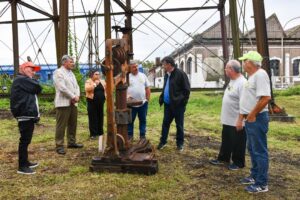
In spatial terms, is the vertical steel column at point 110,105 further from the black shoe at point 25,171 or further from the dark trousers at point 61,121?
the dark trousers at point 61,121

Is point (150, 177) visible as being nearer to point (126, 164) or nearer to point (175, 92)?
point (126, 164)

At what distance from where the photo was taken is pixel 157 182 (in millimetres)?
5254

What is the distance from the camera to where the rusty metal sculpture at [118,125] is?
216 inches

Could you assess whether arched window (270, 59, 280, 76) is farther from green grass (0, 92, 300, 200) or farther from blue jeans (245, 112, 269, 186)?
blue jeans (245, 112, 269, 186)

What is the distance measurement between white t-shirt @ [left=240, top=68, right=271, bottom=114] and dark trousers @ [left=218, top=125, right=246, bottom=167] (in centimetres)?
114

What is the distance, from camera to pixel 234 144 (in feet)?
20.1

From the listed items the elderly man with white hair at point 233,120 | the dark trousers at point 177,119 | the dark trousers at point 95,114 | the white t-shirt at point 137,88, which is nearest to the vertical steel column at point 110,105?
the elderly man with white hair at point 233,120

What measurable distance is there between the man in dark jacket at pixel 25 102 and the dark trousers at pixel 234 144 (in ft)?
9.44

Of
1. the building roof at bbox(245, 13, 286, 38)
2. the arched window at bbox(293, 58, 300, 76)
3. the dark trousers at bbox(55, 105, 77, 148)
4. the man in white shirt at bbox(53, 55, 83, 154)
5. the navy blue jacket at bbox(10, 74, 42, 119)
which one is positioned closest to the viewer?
the navy blue jacket at bbox(10, 74, 42, 119)

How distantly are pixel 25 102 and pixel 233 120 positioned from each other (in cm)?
302

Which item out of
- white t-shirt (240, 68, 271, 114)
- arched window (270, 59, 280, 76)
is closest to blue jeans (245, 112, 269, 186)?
white t-shirt (240, 68, 271, 114)

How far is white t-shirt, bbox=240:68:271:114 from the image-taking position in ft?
15.0

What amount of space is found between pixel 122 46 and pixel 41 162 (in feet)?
7.58

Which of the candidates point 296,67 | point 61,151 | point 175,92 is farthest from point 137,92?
point 296,67
